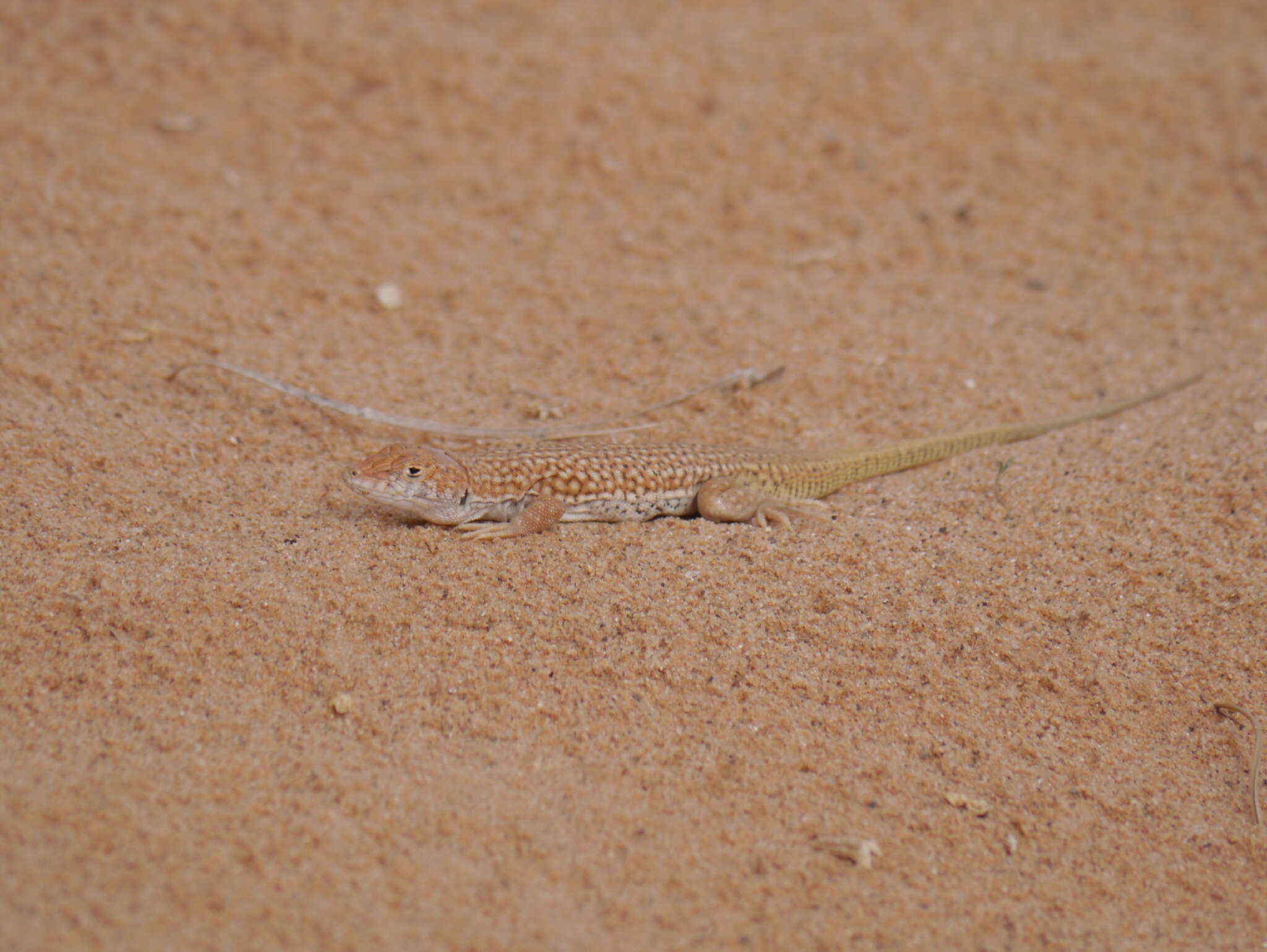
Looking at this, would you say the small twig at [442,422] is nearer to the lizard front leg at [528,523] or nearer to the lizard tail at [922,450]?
the lizard front leg at [528,523]

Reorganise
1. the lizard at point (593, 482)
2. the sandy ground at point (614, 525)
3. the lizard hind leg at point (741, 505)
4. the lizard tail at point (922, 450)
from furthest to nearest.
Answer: the lizard tail at point (922, 450) → the lizard hind leg at point (741, 505) → the lizard at point (593, 482) → the sandy ground at point (614, 525)

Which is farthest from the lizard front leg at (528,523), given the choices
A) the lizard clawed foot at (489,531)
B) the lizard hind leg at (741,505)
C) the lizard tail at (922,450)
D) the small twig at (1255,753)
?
the small twig at (1255,753)

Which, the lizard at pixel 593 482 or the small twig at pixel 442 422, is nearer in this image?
the lizard at pixel 593 482


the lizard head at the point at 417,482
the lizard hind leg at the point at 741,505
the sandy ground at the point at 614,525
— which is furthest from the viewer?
the lizard hind leg at the point at 741,505

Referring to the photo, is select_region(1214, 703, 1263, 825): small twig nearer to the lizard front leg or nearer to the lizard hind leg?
the lizard hind leg

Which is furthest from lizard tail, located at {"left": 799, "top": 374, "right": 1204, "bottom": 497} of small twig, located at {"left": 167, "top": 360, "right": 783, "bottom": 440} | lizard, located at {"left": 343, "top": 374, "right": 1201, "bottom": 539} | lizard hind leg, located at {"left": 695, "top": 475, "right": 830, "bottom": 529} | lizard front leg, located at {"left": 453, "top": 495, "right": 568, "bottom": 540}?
lizard front leg, located at {"left": 453, "top": 495, "right": 568, "bottom": 540}

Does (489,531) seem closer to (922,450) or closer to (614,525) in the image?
(614,525)

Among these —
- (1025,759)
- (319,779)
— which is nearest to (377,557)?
(319,779)

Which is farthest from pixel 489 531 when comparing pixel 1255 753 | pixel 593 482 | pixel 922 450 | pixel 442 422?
pixel 1255 753
